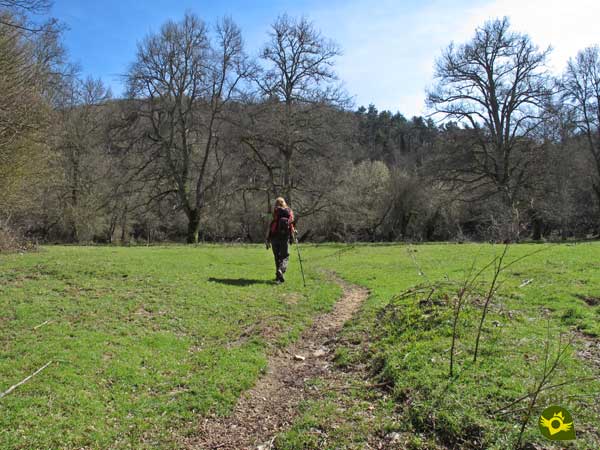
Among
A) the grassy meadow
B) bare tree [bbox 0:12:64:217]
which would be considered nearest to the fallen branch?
the grassy meadow

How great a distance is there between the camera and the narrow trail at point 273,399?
5027 millimetres

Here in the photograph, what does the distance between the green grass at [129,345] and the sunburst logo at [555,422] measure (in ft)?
13.1

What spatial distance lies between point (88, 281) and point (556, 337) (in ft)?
38.2

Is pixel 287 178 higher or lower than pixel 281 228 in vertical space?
higher

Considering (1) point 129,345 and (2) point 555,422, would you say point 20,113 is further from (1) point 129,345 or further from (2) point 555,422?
(2) point 555,422

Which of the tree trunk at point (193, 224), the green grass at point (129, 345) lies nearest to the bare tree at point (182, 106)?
the tree trunk at point (193, 224)

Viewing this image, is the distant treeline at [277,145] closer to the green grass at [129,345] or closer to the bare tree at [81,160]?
the bare tree at [81,160]

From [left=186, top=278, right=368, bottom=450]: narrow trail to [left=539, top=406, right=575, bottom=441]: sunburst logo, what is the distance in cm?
301

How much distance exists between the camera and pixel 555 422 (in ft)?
10.4

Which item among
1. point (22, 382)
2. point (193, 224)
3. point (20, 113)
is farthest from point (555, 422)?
point (193, 224)

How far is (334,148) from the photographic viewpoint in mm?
31328

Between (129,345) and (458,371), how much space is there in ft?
18.6

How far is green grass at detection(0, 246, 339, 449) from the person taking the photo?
5.07 m

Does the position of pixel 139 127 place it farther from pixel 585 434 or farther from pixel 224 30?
pixel 585 434
